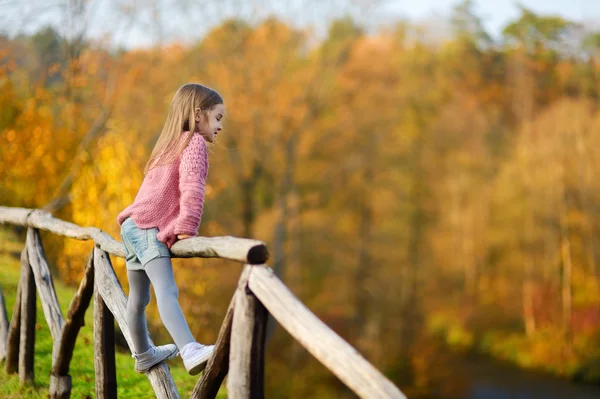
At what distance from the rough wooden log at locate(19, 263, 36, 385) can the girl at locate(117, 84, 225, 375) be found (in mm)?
1962

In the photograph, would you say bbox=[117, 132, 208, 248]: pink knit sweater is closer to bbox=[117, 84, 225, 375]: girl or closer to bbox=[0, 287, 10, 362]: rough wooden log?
bbox=[117, 84, 225, 375]: girl

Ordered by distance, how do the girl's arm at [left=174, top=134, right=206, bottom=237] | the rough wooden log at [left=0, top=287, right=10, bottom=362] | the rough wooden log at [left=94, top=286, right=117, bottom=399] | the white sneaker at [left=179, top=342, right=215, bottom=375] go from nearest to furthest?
the white sneaker at [left=179, top=342, right=215, bottom=375]
the girl's arm at [left=174, top=134, right=206, bottom=237]
the rough wooden log at [left=94, top=286, right=117, bottom=399]
the rough wooden log at [left=0, top=287, right=10, bottom=362]

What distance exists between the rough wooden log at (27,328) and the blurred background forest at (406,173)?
419 inches

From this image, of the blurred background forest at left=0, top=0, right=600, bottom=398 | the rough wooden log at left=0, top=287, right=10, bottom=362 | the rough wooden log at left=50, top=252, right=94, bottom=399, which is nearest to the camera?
the rough wooden log at left=50, top=252, right=94, bottom=399

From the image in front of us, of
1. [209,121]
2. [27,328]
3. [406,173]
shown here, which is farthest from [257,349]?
[406,173]

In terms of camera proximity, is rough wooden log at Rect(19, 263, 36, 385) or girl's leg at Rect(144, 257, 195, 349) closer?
girl's leg at Rect(144, 257, 195, 349)

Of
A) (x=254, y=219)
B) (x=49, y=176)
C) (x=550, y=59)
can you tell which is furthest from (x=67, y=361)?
(x=550, y=59)

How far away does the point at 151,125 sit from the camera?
2297 centimetres

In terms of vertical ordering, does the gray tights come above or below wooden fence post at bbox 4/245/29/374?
above

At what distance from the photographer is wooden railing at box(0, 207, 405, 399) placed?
2439mm

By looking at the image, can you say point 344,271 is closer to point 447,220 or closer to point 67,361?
point 447,220

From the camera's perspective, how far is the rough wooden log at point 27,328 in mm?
5223

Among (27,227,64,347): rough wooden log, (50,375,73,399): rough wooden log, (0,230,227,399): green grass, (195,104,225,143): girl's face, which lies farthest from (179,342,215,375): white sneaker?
(0,230,227,399): green grass

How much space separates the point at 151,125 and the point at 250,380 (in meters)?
20.9
